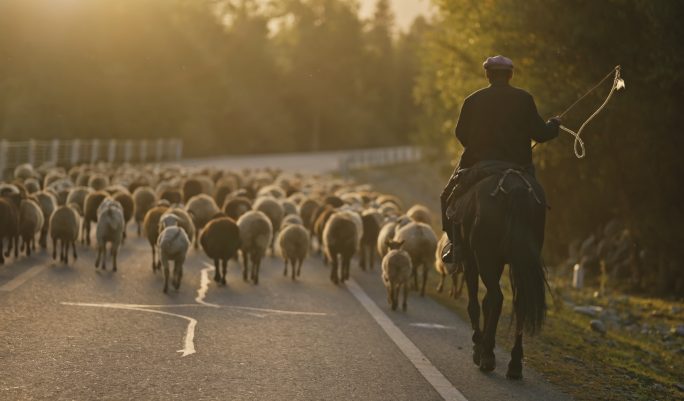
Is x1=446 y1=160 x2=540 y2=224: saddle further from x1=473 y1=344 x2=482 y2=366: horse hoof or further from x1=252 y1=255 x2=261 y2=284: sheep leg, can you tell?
x1=252 y1=255 x2=261 y2=284: sheep leg

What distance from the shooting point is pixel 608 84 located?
50.1 ft

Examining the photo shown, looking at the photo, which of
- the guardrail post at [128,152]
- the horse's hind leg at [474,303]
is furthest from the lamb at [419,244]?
the guardrail post at [128,152]

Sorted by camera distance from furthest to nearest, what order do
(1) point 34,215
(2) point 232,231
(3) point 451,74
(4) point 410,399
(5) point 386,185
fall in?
(5) point 386,185 → (3) point 451,74 → (1) point 34,215 → (2) point 232,231 → (4) point 410,399

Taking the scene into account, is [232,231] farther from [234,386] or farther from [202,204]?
[234,386]

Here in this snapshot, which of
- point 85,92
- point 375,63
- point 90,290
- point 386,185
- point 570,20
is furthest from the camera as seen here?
point 375,63

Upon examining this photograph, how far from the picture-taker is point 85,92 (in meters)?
54.6

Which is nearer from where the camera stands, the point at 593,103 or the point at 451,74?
the point at 593,103

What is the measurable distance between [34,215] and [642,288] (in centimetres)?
1310

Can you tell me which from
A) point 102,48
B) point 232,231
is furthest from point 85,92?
point 232,231

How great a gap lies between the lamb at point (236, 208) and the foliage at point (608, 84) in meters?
5.99

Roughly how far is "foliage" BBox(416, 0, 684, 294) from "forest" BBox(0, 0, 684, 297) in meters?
0.04

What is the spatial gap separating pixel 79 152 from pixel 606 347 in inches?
1375

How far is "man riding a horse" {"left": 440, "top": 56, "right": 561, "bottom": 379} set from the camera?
22.7 feet

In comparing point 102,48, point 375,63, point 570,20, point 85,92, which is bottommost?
point 570,20
